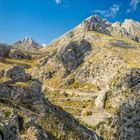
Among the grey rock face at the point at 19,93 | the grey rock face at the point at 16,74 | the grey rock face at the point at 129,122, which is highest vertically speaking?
the grey rock face at the point at 16,74

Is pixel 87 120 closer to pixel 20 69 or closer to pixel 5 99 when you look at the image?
pixel 20 69

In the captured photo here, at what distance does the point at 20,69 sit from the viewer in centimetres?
10312

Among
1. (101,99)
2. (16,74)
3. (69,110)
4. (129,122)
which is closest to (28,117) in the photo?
(16,74)

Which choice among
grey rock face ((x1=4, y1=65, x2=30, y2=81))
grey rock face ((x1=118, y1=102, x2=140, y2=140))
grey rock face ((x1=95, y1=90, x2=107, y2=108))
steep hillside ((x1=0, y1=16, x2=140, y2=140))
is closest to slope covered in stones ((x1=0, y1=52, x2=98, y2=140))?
steep hillside ((x1=0, y1=16, x2=140, y2=140))

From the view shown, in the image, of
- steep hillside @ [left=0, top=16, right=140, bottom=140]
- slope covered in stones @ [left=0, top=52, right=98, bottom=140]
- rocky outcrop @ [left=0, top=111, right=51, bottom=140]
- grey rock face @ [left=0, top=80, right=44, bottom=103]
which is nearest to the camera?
rocky outcrop @ [left=0, top=111, right=51, bottom=140]

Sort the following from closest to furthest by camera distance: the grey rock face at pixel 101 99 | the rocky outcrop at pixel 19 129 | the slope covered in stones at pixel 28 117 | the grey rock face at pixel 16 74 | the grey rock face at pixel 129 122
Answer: the rocky outcrop at pixel 19 129, the slope covered in stones at pixel 28 117, the grey rock face at pixel 16 74, the grey rock face at pixel 129 122, the grey rock face at pixel 101 99

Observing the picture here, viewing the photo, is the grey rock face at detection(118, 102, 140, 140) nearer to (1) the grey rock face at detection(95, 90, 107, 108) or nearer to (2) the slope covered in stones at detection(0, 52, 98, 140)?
(1) the grey rock face at detection(95, 90, 107, 108)

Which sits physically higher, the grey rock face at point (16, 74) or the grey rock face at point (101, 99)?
the grey rock face at point (16, 74)

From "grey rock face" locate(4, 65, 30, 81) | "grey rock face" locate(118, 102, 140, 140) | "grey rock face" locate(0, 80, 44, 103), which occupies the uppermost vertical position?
"grey rock face" locate(4, 65, 30, 81)

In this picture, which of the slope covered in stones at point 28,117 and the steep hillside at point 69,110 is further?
the steep hillside at point 69,110

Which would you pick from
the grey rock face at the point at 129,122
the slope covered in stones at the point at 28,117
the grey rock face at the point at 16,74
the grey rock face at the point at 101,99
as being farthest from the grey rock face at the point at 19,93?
the grey rock face at the point at 101,99

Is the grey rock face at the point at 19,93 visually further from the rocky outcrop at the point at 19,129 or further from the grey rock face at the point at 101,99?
the grey rock face at the point at 101,99

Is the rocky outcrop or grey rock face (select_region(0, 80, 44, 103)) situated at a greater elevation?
grey rock face (select_region(0, 80, 44, 103))

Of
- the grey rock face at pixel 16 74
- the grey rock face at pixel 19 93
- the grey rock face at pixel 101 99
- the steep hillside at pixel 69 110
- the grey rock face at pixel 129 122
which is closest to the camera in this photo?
the steep hillside at pixel 69 110
